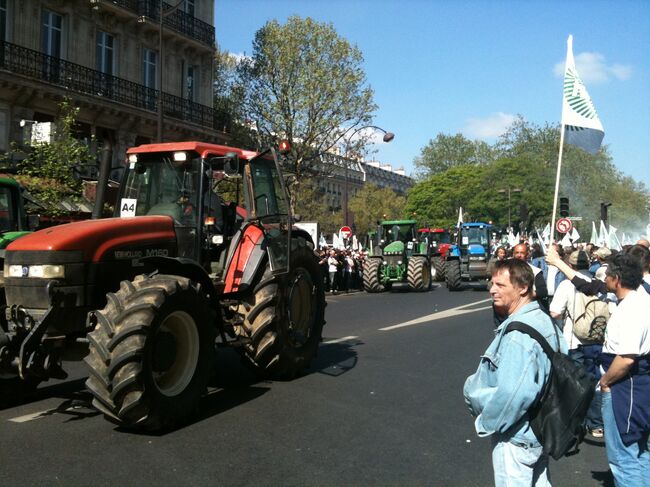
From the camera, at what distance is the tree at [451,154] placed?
9088cm

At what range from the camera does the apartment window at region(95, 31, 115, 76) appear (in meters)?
25.0

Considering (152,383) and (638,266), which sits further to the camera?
(152,383)

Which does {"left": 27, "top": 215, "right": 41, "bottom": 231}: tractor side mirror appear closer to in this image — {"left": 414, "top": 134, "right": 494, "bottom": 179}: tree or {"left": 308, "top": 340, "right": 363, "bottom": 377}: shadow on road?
{"left": 308, "top": 340, "right": 363, "bottom": 377}: shadow on road

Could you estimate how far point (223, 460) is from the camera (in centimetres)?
499

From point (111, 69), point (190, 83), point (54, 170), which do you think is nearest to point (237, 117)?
point (190, 83)

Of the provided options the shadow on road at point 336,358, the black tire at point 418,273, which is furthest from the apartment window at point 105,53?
the shadow on road at point 336,358

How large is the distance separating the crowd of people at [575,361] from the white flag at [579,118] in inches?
233

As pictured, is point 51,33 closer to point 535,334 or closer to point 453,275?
point 453,275

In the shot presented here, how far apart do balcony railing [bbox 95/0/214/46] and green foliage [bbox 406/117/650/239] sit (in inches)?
1640

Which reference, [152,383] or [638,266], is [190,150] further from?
[638,266]

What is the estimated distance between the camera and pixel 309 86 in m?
31.4

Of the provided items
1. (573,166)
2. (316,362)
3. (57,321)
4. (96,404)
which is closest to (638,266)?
(96,404)

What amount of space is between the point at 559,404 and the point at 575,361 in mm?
307

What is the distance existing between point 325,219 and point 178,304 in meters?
45.4
